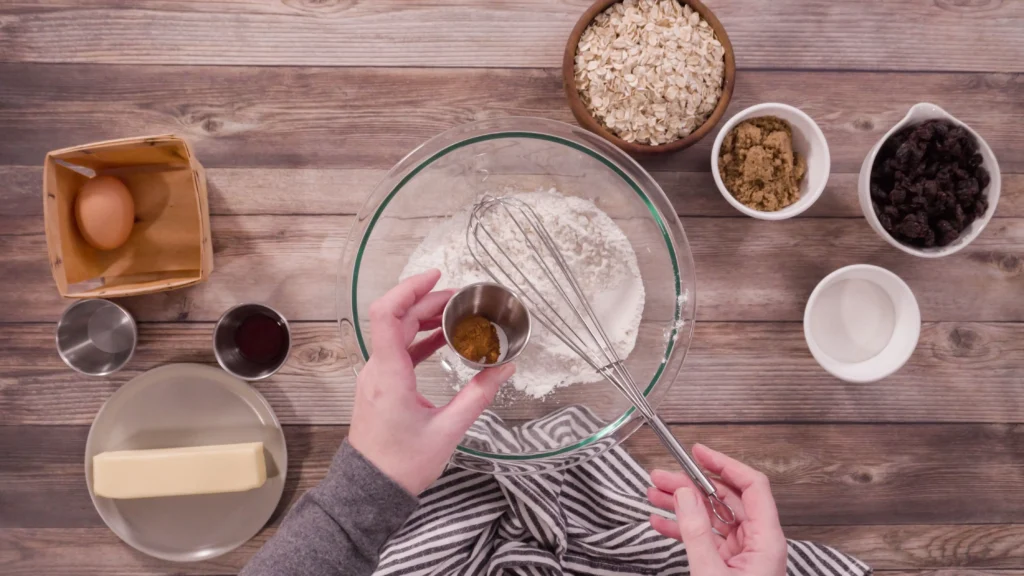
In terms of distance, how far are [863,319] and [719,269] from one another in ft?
0.83

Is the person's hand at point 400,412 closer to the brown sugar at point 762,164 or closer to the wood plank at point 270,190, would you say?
the wood plank at point 270,190

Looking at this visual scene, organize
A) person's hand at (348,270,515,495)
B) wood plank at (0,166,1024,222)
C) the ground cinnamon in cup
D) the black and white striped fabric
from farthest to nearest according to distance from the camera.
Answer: wood plank at (0,166,1024,222), the black and white striped fabric, the ground cinnamon in cup, person's hand at (348,270,515,495)

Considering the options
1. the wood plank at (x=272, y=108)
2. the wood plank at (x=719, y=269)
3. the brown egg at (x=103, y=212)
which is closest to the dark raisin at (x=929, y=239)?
the wood plank at (x=719, y=269)

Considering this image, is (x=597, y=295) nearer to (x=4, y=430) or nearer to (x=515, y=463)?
(x=515, y=463)

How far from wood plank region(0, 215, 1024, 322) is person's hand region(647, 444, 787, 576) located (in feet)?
1.02

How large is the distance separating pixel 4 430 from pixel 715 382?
1.23 m

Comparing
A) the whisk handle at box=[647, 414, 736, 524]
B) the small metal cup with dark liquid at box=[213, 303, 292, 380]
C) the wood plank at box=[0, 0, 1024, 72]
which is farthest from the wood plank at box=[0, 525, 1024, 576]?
the wood plank at box=[0, 0, 1024, 72]

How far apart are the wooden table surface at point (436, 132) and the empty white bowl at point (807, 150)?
3.9 inches

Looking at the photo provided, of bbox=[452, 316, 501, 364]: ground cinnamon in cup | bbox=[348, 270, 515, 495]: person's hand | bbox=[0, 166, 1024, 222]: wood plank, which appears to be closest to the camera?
bbox=[348, 270, 515, 495]: person's hand

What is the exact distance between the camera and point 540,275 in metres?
0.94

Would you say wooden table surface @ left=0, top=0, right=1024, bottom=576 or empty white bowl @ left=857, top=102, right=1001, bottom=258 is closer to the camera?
empty white bowl @ left=857, top=102, right=1001, bottom=258

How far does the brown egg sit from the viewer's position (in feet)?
3.32

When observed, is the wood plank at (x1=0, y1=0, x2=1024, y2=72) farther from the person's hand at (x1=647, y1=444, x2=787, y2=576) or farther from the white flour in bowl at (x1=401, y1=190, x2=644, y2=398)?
the person's hand at (x1=647, y1=444, x2=787, y2=576)

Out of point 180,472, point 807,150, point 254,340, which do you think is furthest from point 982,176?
point 180,472
